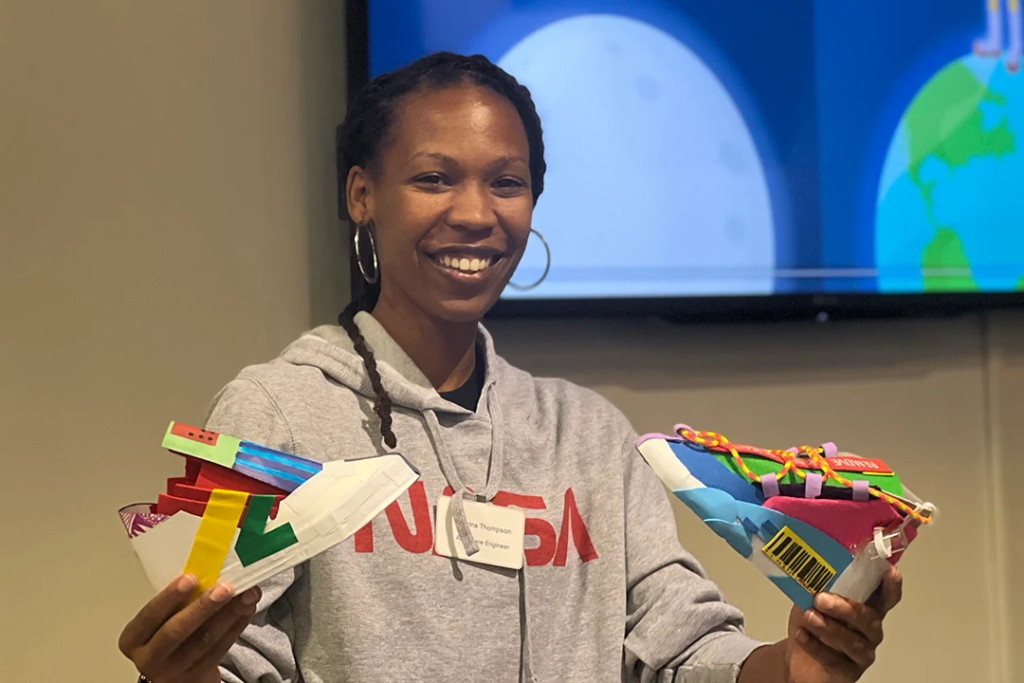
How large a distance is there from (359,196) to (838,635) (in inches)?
29.1

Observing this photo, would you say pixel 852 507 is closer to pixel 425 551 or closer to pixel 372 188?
pixel 425 551

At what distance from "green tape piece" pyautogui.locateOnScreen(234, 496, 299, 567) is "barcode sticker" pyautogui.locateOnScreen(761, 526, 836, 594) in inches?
17.2

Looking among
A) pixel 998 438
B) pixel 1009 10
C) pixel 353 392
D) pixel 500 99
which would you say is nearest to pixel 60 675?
pixel 353 392

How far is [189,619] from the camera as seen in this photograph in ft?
2.55

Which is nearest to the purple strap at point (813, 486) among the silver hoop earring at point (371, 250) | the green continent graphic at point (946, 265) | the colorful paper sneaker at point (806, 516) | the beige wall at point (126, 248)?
the colorful paper sneaker at point (806, 516)

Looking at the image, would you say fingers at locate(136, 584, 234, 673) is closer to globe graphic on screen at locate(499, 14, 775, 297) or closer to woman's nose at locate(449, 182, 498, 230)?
woman's nose at locate(449, 182, 498, 230)

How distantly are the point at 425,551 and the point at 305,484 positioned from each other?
0.90ft

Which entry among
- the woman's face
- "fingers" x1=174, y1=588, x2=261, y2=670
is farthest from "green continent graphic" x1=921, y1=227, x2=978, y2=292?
"fingers" x1=174, y1=588, x2=261, y2=670

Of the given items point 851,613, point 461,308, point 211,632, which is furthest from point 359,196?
point 851,613

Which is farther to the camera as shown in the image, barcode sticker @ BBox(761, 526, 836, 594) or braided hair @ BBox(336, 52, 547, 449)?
braided hair @ BBox(336, 52, 547, 449)

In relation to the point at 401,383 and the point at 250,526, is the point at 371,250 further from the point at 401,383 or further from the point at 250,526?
the point at 250,526

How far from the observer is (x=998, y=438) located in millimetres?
1765

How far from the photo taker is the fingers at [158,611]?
2.56 feet

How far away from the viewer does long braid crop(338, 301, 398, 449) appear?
109cm
